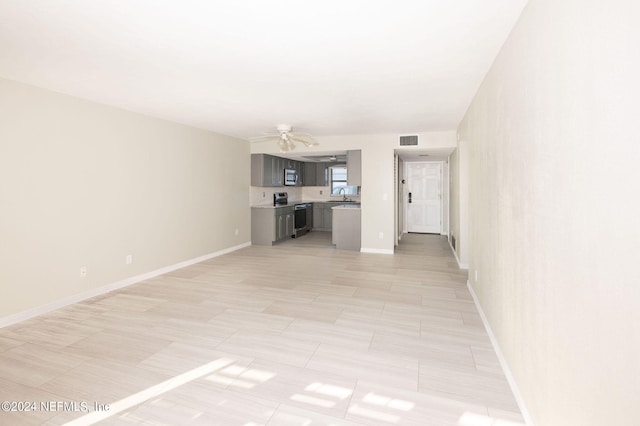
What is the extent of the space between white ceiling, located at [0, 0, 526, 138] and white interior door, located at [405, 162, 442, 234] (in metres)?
5.21

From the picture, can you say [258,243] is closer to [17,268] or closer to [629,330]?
[17,268]

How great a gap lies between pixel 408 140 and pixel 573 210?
5.36 metres

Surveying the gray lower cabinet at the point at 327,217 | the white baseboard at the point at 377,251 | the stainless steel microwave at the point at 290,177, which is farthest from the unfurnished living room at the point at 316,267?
the gray lower cabinet at the point at 327,217

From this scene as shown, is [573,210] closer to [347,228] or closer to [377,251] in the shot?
[377,251]

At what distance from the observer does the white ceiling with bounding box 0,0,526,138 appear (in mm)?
2000

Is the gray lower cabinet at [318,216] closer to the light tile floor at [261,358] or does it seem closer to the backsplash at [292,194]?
the backsplash at [292,194]

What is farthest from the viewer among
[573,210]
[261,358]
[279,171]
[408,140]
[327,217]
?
[327,217]

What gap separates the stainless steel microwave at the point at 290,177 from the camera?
8477 mm

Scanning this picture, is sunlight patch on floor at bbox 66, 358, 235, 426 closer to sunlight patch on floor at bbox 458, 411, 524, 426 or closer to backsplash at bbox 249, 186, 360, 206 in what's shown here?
sunlight patch on floor at bbox 458, 411, 524, 426

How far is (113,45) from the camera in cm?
247

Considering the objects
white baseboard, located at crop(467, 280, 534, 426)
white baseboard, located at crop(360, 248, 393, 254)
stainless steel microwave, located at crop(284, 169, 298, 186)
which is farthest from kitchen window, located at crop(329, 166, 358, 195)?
white baseboard, located at crop(467, 280, 534, 426)

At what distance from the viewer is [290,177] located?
8703 millimetres

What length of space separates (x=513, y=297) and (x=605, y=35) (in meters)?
1.63

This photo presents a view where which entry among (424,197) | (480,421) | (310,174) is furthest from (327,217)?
(480,421)
